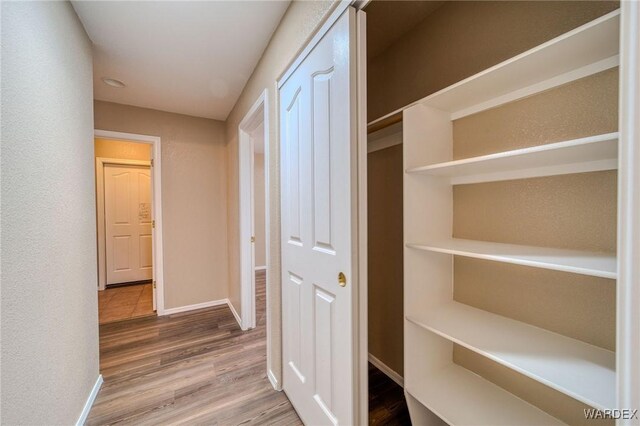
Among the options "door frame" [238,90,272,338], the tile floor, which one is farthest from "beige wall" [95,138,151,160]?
"door frame" [238,90,272,338]

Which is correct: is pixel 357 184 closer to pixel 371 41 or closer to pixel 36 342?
pixel 371 41

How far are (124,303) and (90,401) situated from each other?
223 cm

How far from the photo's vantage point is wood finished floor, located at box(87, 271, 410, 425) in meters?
1.56

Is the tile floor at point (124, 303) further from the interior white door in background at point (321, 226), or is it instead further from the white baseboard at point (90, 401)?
the interior white door in background at point (321, 226)

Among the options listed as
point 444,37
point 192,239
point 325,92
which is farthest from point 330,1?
point 192,239

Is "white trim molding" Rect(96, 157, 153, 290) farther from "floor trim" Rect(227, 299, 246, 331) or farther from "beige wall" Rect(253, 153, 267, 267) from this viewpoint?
"floor trim" Rect(227, 299, 246, 331)

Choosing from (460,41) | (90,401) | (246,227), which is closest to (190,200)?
(246,227)

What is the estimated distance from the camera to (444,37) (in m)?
1.51

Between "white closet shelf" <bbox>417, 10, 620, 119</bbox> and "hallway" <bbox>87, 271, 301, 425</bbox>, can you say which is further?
"hallway" <bbox>87, 271, 301, 425</bbox>

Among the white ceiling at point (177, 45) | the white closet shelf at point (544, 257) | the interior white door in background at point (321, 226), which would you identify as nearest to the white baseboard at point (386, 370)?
the interior white door in background at point (321, 226)

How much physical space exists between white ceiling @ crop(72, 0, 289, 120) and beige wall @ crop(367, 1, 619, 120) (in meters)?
0.86

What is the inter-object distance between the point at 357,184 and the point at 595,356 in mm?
1054

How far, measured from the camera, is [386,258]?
1.94 meters

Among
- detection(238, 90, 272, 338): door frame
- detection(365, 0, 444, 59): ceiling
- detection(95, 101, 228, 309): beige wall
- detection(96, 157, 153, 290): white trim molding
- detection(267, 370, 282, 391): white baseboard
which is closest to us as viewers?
detection(365, 0, 444, 59): ceiling
